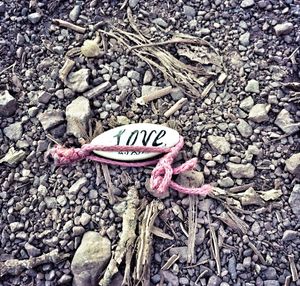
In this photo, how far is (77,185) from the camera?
5.40 ft

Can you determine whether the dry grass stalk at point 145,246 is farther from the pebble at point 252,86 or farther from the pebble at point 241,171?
the pebble at point 252,86

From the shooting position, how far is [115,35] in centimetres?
184

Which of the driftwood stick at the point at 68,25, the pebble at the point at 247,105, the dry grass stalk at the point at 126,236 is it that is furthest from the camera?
the driftwood stick at the point at 68,25

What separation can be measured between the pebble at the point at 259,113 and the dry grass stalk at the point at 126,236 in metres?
0.46

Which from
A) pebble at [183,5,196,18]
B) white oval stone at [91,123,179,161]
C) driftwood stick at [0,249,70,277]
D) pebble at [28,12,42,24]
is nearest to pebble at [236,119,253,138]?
white oval stone at [91,123,179,161]

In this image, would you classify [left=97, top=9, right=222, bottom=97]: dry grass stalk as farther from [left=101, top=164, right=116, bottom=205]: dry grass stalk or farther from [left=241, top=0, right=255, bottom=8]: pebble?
[left=101, top=164, right=116, bottom=205]: dry grass stalk

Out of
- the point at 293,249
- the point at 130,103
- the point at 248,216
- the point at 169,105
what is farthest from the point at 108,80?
the point at 293,249

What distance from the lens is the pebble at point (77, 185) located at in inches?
64.6

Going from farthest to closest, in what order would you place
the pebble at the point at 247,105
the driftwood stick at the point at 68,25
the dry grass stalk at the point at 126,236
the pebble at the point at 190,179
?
the driftwood stick at the point at 68,25 < the pebble at the point at 247,105 < the pebble at the point at 190,179 < the dry grass stalk at the point at 126,236

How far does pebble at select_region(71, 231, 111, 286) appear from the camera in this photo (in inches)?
61.1

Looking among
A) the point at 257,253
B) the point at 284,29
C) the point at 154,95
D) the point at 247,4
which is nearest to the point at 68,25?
the point at 154,95

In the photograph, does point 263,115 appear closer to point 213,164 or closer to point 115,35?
point 213,164

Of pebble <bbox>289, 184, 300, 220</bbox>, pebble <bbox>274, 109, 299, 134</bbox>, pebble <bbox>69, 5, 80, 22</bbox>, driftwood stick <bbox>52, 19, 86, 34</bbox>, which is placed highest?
pebble <bbox>69, 5, 80, 22</bbox>

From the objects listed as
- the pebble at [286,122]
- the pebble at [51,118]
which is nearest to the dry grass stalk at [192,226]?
the pebble at [286,122]
